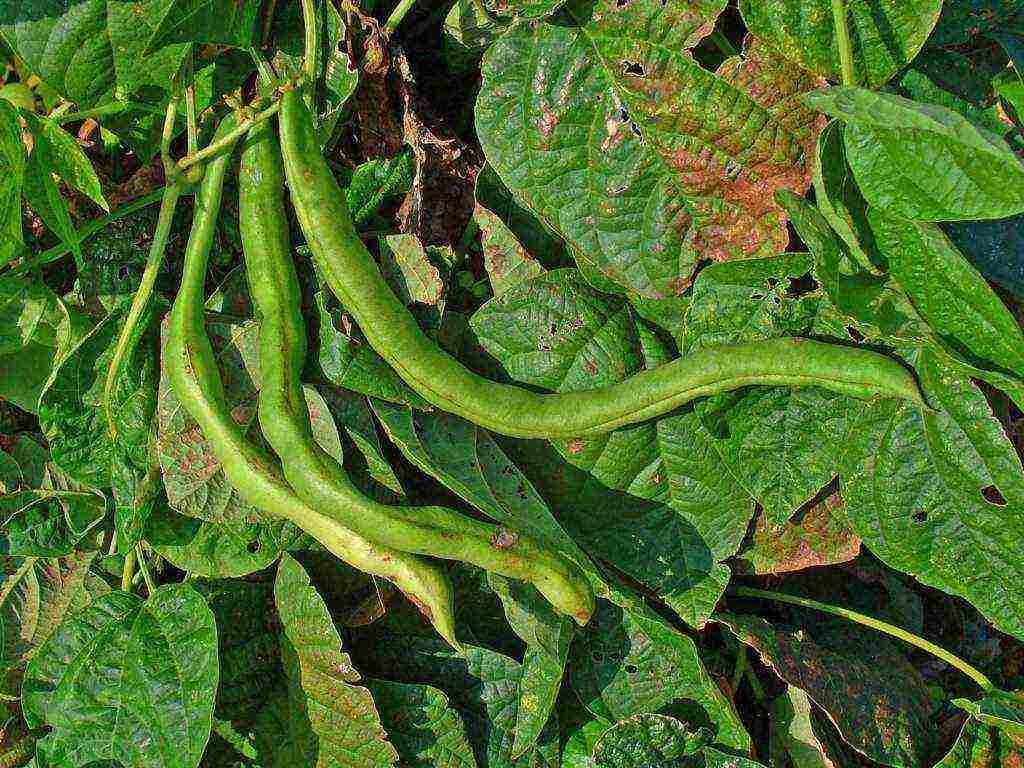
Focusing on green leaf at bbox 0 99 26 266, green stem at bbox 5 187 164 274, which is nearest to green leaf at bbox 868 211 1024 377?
green stem at bbox 5 187 164 274

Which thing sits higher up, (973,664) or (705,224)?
(705,224)

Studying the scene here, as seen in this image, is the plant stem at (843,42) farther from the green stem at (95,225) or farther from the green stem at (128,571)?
the green stem at (128,571)

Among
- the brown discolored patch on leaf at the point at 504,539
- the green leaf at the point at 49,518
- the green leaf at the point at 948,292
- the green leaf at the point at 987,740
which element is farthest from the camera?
the green leaf at the point at 49,518

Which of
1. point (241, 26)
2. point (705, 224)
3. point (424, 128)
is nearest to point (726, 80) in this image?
point (705, 224)

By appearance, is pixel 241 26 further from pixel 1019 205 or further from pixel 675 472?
pixel 1019 205

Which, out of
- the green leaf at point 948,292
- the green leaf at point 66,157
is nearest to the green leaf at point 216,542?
the green leaf at point 66,157

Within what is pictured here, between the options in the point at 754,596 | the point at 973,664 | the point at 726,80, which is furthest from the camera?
the point at 973,664
